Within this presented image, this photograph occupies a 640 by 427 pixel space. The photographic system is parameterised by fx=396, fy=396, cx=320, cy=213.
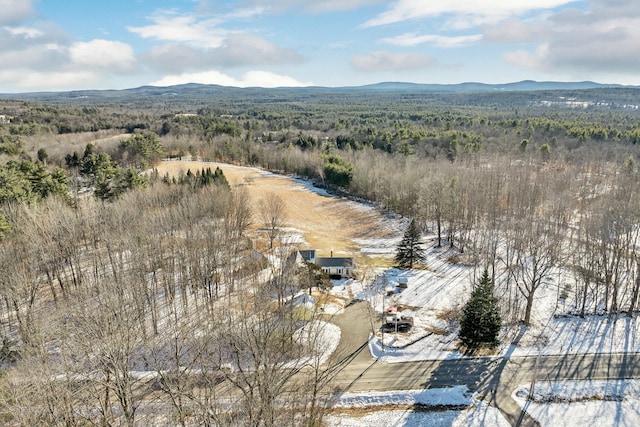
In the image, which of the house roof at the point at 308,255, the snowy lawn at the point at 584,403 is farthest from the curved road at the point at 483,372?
the house roof at the point at 308,255

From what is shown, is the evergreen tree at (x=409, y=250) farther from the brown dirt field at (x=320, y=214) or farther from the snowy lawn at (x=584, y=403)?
the snowy lawn at (x=584, y=403)

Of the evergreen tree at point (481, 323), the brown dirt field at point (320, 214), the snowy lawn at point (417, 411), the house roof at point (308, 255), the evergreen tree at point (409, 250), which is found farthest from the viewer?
the brown dirt field at point (320, 214)

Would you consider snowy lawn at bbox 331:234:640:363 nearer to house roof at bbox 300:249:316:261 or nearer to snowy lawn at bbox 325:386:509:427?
snowy lawn at bbox 325:386:509:427

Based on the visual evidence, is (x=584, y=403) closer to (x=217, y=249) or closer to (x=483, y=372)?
(x=483, y=372)

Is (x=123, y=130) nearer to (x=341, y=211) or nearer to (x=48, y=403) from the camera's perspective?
(x=341, y=211)

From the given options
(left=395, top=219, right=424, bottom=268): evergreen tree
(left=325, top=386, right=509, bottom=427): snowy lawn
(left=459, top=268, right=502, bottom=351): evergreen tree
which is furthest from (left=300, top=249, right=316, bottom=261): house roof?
(left=325, top=386, right=509, bottom=427): snowy lawn

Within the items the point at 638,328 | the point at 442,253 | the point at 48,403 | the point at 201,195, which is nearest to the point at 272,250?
the point at 201,195
